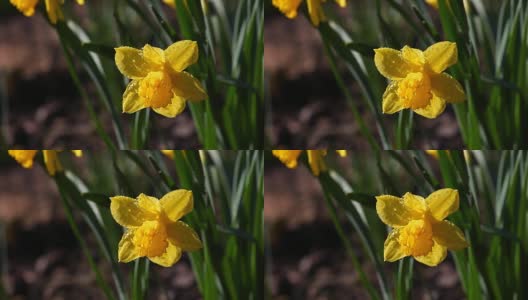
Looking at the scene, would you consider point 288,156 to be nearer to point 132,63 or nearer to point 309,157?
point 309,157

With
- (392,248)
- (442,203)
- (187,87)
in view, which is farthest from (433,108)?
(187,87)

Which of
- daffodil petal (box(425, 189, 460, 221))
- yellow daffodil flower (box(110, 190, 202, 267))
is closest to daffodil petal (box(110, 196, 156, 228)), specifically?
yellow daffodil flower (box(110, 190, 202, 267))

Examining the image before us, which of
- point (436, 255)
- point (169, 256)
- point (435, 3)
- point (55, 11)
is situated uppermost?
point (55, 11)

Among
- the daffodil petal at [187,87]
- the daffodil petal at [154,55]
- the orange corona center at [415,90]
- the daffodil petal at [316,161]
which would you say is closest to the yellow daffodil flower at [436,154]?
the orange corona center at [415,90]

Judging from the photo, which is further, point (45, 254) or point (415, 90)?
point (45, 254)

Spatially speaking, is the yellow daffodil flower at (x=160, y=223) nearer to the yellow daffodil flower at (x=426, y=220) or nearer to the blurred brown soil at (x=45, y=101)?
the blurred brown soil at (x=45, y=101)

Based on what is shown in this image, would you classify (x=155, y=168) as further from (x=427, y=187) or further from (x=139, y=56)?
(x=427, y=187)
